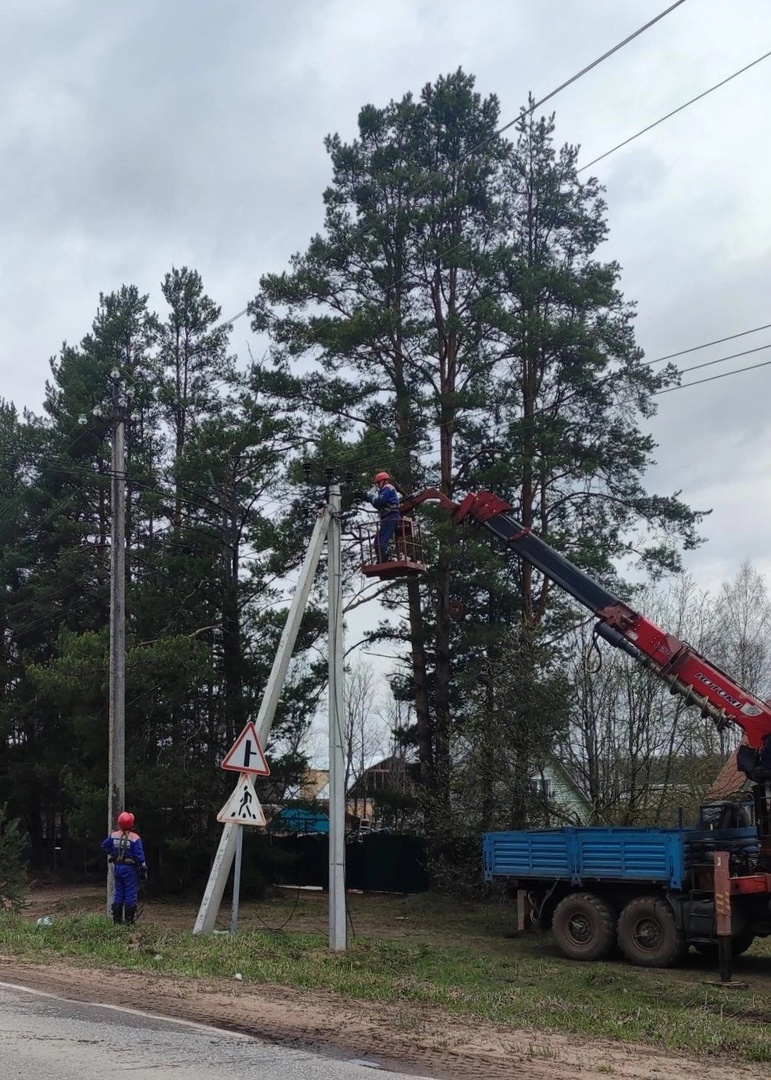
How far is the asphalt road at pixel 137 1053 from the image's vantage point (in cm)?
754

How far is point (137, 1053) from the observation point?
8.19m

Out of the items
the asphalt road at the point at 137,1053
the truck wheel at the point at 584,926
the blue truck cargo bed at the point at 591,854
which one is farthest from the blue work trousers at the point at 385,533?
the asphalt road at the point at 137,1053

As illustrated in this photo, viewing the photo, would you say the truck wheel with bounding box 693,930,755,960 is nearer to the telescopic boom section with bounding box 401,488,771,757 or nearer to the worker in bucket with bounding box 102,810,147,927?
the telescopic boom section with bounding box 401,488,771,757

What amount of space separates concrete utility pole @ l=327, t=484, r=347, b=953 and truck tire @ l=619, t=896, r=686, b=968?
4.77 m

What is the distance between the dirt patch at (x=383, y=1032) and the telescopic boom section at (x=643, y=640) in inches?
309

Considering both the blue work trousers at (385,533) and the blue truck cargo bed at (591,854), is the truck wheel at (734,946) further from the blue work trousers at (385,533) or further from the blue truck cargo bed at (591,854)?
the blue work trousers at (385,533)

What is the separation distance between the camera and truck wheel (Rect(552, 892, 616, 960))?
17547mm

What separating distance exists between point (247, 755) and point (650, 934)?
6.79 metres

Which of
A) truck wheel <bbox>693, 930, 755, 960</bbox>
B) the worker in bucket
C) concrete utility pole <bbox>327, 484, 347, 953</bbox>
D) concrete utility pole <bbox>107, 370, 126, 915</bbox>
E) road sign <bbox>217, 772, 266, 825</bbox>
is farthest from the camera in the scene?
concrete utility pole <bbox>107, 370, 126, 915</bbox>

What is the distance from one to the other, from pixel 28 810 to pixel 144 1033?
3415 centimetres

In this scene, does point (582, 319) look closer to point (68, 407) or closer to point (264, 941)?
point (68, 407)

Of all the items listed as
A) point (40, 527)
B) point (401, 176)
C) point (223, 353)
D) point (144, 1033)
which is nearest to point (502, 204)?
point (401, 176)

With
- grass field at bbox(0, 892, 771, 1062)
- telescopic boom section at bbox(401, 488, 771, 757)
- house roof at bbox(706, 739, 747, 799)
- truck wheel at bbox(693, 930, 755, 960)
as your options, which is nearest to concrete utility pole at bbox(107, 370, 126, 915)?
grass field at bbox(0, 892, 771, 1062)

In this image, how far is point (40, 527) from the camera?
39.1m
